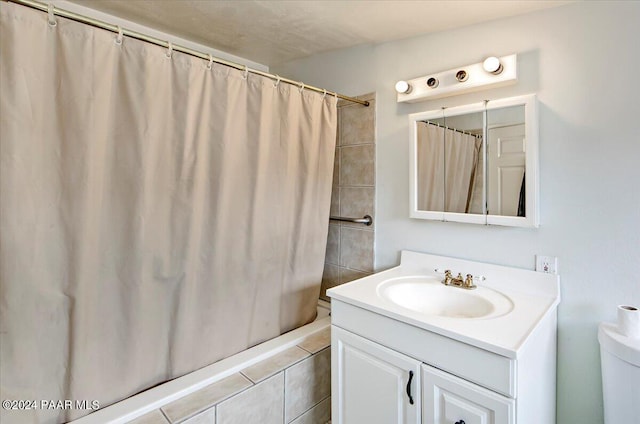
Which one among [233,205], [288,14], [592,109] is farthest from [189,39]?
[592,109]

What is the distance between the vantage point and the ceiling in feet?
4.83

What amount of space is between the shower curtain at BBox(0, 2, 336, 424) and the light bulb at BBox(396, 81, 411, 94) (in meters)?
0.53

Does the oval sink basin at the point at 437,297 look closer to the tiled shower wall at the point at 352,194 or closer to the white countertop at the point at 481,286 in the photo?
the white countertop at the point at 481,286

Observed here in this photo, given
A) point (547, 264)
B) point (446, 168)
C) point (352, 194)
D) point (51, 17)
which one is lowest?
point (547, 264)

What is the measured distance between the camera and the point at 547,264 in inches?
54.4

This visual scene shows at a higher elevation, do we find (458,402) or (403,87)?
(403,87)

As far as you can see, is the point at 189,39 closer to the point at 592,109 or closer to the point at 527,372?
the point at 592,109

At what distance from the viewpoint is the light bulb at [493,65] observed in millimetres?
1407

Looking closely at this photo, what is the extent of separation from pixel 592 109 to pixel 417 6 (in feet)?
2.88

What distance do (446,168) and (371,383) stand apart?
1122 mm

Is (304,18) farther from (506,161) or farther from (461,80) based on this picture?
(506,161)

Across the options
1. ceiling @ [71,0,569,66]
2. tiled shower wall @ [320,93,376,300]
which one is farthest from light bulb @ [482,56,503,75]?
tiled shower wall @ [320,93,376,300]

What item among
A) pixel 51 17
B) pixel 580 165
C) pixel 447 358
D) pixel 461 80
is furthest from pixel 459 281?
pixel 51 17

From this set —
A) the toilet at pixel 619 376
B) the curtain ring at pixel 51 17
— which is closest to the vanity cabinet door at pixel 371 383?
the toilet at pixel 619 376
